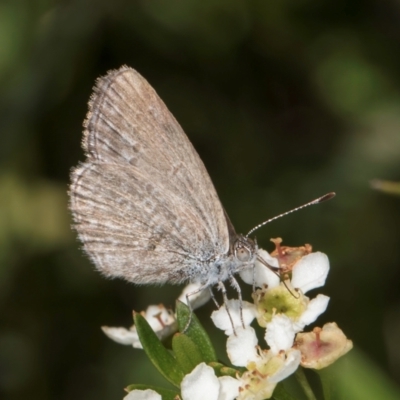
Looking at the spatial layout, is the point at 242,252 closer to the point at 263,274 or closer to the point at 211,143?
the point at 263,274

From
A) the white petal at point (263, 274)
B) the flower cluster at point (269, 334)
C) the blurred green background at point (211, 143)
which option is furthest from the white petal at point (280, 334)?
the blurred green background at point (211, 143)

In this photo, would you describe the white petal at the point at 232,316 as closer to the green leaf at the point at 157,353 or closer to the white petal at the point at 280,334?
the white petal at the point at 280,334

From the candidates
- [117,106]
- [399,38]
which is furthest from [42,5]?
[399,38]

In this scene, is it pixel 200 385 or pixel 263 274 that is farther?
pixel 263 274

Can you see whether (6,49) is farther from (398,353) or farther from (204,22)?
(398,353)

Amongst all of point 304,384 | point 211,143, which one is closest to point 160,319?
point 304,384

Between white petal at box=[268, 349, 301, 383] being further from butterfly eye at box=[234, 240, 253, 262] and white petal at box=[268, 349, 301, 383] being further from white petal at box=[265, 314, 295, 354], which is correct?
butterfly eye at box=[234, 240, 253, 262]
